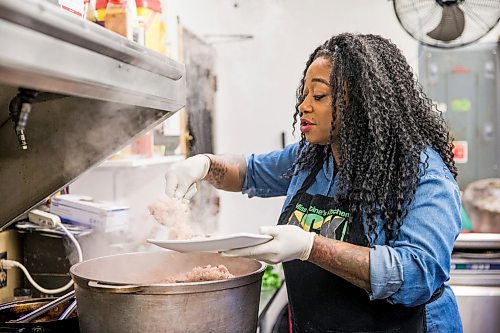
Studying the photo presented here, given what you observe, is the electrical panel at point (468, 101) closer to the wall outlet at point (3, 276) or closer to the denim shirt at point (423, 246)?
the denim shirt at point (423, 246)

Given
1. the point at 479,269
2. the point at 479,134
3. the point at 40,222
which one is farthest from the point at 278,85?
the point at 40,222

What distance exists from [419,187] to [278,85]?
3218 mm

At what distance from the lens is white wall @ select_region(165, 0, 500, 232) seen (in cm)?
450

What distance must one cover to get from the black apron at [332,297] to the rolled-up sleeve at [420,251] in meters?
0.17

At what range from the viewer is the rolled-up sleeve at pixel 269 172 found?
217 cm

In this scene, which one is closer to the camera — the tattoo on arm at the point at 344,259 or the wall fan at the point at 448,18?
the tattoo on arm at the point at 344,259

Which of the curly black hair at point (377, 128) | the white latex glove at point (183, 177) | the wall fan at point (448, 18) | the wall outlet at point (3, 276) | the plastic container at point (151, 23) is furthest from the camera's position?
the wall fan at point (448, 18)

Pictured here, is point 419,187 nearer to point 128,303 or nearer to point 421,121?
point 421,121

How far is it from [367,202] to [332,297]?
1.07ft

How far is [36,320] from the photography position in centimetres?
146

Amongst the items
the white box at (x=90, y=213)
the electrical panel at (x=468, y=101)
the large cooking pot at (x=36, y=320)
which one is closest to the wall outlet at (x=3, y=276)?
the white box at (x=90, y=213)

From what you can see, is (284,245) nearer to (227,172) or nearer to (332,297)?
(332,297)

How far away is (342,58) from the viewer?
1.78 metres

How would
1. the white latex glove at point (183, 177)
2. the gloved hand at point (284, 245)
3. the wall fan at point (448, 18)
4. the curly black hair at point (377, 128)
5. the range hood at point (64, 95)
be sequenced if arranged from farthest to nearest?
the wall fan at point (448, 18) < the white latex glove at point (183, 177) < the curly black hair at point (377, 128) < the gloved hand at point (284, 245) < the range hood at point (64, 95)
